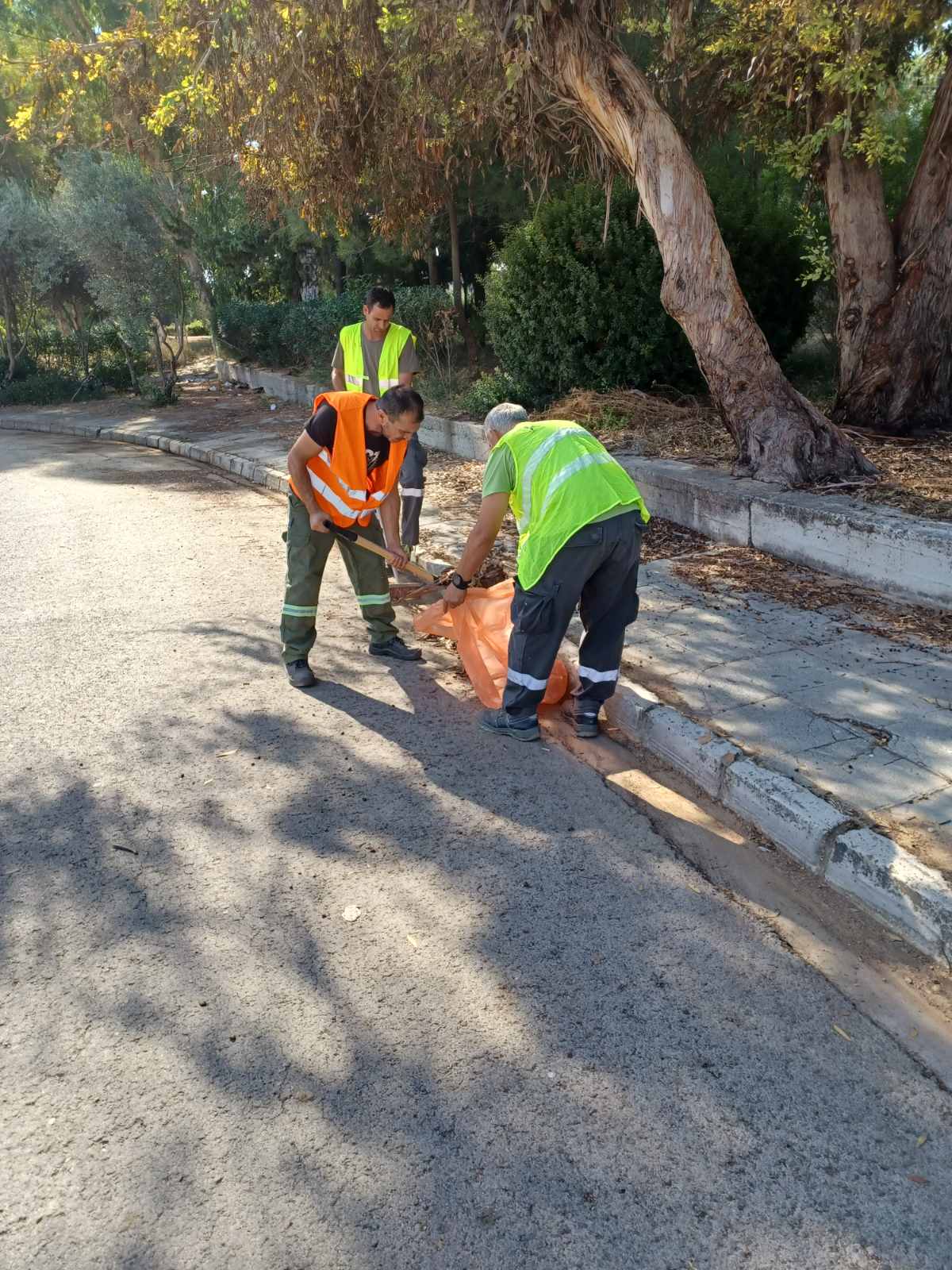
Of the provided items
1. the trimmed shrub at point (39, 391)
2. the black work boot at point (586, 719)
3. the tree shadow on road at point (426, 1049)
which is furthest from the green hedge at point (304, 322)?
the tree shadow on road at point (426, 1049)

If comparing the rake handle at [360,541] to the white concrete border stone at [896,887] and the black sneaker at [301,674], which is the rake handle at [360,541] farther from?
the white concrete border stone at [896,887]

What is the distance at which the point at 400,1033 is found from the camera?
269cm

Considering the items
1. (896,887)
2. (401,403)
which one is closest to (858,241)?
(401,403)

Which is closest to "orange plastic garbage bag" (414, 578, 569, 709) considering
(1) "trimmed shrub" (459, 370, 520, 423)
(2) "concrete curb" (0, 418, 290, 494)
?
(2) "concrete curb" (0, 418, 290, 494)

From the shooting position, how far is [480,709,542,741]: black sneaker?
449 cm

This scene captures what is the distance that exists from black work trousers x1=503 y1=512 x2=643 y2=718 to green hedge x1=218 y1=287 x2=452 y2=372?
34.9 ft

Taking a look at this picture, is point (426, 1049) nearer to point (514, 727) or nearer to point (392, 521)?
point (514, 727)

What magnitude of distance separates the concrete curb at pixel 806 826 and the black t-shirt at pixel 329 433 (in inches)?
65.6

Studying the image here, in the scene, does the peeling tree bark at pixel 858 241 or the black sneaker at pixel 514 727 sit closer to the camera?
the black sneaker at pixel 514 727

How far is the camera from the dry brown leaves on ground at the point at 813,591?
520 centimetres

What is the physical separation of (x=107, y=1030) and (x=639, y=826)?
198 cm

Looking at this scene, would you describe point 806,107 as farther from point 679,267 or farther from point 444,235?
point 444,235

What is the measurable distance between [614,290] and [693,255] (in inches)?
104

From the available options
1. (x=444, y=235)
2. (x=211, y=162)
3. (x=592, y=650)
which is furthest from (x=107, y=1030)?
(x=444, y=235)
